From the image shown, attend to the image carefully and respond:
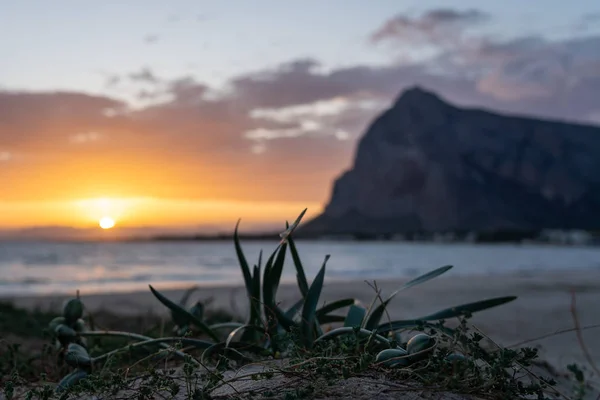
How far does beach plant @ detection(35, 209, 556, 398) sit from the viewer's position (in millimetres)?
A: 1712

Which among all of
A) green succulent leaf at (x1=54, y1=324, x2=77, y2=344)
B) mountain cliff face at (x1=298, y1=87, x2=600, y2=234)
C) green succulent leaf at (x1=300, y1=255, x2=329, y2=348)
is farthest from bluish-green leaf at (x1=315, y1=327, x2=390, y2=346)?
mountain cliff face at (x1=298, y1=87, x2=600, y2=234)

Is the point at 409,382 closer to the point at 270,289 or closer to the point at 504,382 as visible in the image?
the point at 504,382

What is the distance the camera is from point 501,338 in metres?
4.98

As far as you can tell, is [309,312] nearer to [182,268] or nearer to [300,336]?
[300,336]

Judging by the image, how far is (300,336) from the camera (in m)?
2.17

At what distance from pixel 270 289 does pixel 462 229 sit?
8711 cm

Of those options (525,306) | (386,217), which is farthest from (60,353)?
(386,217)

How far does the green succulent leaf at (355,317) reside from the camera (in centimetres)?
226

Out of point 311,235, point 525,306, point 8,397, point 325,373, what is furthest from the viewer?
point 311,235

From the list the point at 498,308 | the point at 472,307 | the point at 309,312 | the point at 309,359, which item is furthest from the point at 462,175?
the point at 309,359

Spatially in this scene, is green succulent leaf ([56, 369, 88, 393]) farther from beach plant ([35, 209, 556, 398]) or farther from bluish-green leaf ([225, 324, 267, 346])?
bluish-green leaf ([225, 324, 267, 346])

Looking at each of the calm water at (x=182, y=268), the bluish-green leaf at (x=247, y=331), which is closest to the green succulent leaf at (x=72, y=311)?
the bluish-green leaf at (x=247, y=331)

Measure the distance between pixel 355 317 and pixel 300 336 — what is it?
0.25m

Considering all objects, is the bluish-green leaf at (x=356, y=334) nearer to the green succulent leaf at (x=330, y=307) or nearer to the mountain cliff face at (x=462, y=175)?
the green succulent leaf at (x=330, y=307)
